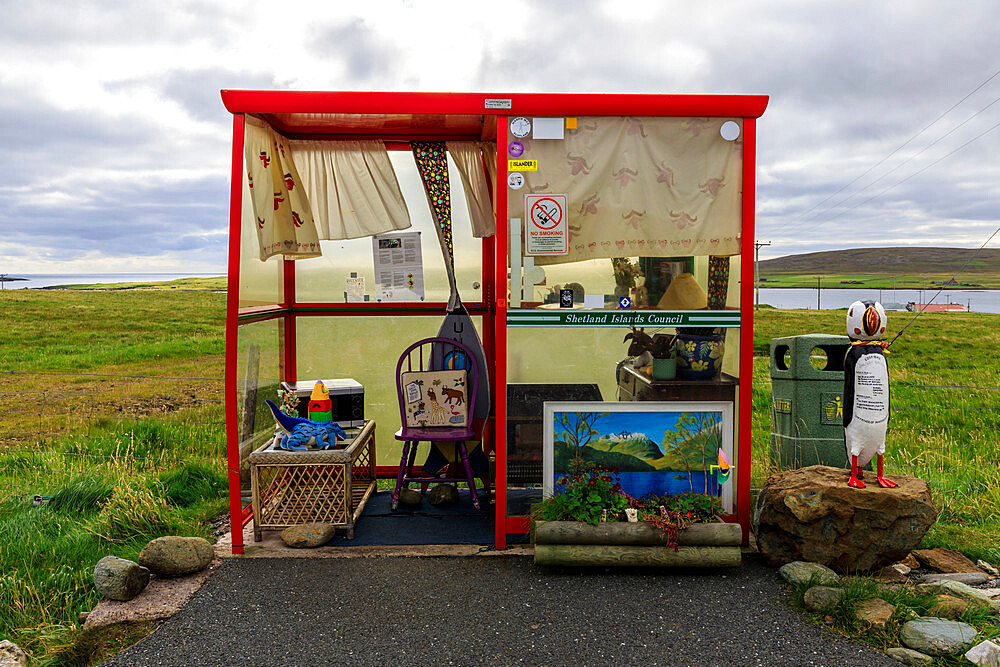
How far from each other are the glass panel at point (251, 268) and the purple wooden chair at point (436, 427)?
102 cm

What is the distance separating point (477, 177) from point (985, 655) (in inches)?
157

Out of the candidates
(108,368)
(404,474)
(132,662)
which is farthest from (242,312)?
(108,368)

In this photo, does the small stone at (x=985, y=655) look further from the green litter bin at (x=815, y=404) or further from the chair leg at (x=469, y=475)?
the chair leg at (x=469, y=475)

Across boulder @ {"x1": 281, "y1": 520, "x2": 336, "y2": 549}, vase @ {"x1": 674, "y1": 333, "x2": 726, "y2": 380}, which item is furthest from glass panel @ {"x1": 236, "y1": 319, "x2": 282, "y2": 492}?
vase @ {"x1": 674, "y1": 333, "x2": 726, "y2": 380}

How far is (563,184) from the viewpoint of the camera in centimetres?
399

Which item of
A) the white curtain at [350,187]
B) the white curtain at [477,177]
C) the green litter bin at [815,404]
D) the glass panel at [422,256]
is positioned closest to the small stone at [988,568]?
the green litter bin at [815,404]

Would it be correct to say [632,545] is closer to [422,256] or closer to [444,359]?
[444,359]

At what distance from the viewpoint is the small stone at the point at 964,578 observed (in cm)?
370

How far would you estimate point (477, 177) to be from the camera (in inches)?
203

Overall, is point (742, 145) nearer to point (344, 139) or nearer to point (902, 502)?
point (902, 502)

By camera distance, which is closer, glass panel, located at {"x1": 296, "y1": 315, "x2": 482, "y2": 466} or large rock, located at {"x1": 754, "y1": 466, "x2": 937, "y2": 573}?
large rock, located at {"x1": 754, "y1": 466, "x2": 937, "y2": 573}

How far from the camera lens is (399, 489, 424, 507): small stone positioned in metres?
4.85

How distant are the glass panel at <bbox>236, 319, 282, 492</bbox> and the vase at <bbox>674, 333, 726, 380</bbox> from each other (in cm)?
258

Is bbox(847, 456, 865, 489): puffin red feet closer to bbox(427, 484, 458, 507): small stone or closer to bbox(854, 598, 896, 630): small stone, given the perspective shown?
bbox(854, 598, 896, 630): small stone
